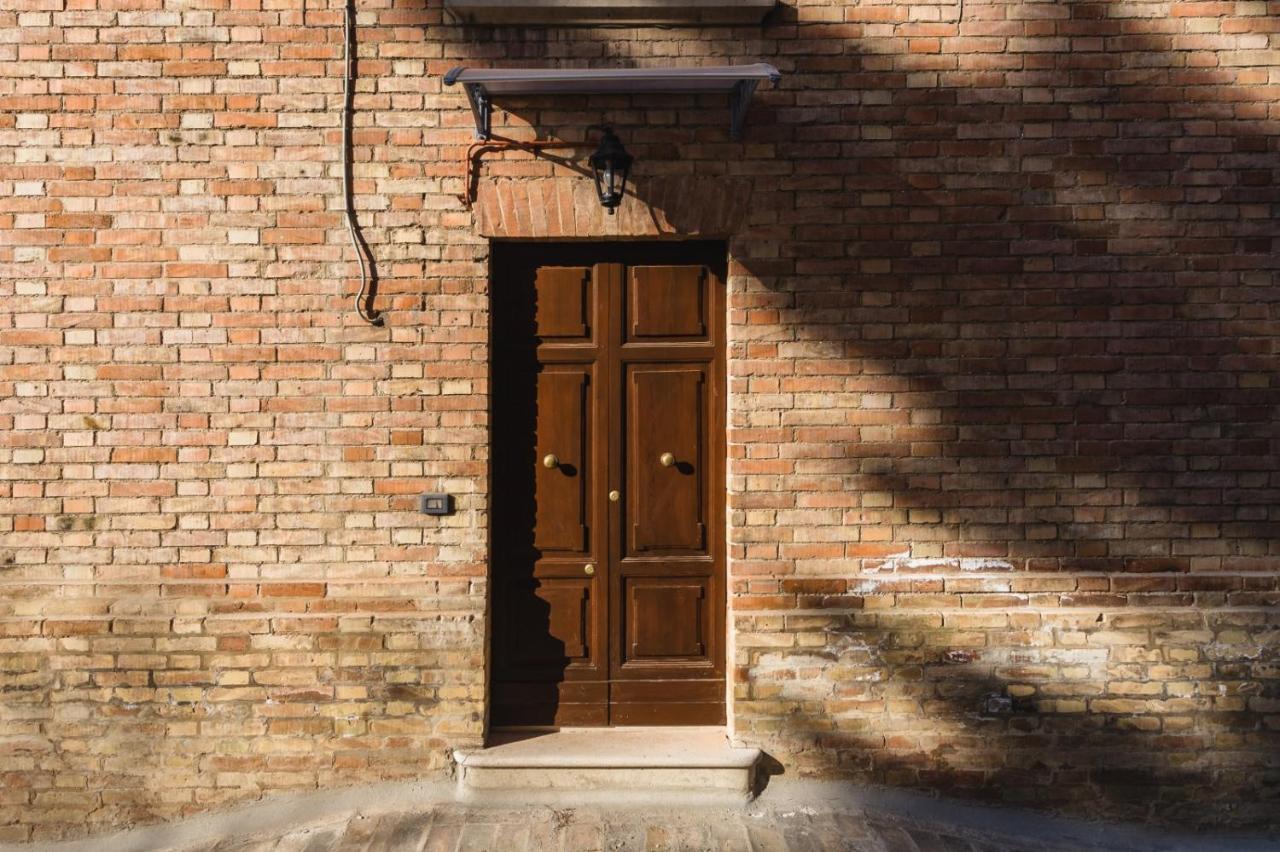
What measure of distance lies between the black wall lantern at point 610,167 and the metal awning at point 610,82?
25 cm

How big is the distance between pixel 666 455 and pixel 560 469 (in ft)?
1.75

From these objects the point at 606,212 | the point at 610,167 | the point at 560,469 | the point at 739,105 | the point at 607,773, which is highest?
the point at 739,105

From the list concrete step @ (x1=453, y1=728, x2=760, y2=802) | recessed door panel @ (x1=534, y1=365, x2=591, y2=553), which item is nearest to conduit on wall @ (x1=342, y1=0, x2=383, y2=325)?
recessed door panel @ (x1=534, y1=365, x2=591, y2=553)

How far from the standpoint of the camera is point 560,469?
14.6 ft

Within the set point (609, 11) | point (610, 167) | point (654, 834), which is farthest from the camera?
point (609, 11)

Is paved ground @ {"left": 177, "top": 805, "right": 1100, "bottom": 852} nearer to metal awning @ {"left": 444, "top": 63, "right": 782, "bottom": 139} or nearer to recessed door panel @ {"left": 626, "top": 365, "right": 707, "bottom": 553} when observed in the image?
recessed door panel @ {"left": 626, "top": 365, "right": 707, "bottom": 553}

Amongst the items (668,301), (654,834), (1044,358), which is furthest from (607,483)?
(1044,358)

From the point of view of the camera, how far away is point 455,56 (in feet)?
13.8

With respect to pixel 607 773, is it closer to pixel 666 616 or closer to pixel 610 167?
pixel 666 616

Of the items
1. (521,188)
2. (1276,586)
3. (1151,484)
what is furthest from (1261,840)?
(521,188)

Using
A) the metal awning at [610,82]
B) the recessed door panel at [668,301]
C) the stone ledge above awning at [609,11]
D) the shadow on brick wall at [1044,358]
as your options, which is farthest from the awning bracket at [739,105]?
the recessed door panel at [668,301]

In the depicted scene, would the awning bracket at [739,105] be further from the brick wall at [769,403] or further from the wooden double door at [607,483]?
the wooden double door at [607,483]

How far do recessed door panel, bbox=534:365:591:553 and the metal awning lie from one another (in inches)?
49.9

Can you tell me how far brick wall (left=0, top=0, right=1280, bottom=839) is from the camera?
417 cm
